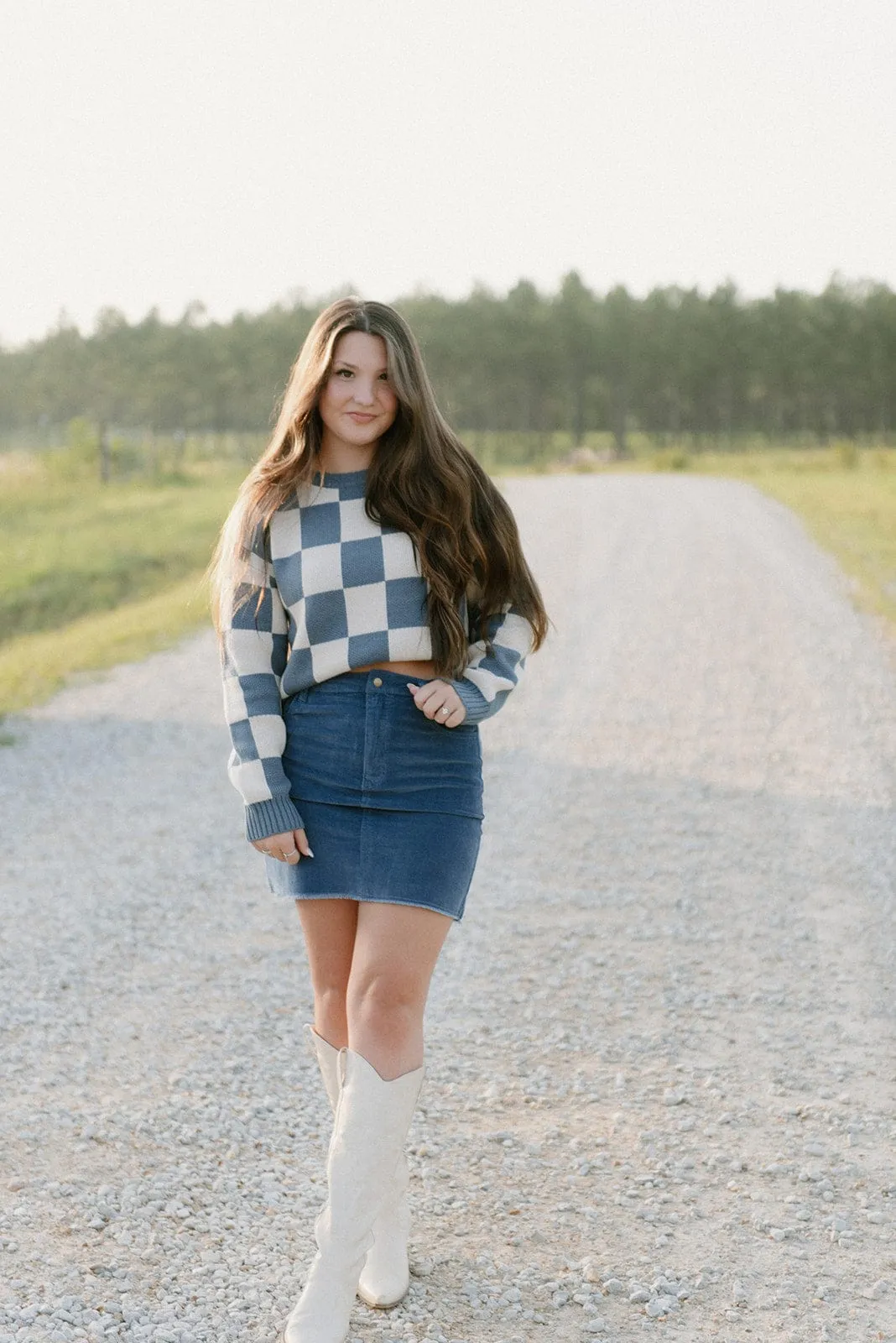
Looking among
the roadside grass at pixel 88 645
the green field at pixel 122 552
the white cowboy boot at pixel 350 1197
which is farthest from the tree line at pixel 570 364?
the white cowboy boot at pixel 350 1197

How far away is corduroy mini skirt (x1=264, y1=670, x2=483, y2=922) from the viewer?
2.50 meters

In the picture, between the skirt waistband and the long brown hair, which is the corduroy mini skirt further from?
the long brown hair

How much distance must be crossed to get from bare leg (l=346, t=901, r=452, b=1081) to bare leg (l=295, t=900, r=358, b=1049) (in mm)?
76

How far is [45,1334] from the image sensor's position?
98.6 inches

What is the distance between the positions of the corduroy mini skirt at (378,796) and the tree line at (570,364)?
56988mm

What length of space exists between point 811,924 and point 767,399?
64.8 meters

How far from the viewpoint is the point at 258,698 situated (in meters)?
2.55

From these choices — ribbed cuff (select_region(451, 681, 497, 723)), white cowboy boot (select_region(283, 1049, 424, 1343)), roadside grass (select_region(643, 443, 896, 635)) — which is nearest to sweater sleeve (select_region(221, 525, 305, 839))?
ribbed cuff (select_region(451, 681, 497, 723))

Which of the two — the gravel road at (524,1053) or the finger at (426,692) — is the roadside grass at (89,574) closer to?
the gravel road at (524,1053)

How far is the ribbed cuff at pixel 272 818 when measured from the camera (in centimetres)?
252

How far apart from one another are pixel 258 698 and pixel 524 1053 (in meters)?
1.83

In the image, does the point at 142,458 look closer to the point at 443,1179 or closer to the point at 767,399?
the point at 443,1179

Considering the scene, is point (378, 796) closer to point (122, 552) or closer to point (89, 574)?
point (89, 574)

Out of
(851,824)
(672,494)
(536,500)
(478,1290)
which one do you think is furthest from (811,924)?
(672,494)
